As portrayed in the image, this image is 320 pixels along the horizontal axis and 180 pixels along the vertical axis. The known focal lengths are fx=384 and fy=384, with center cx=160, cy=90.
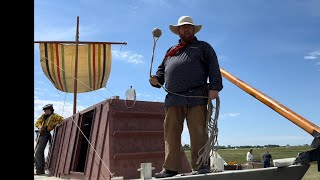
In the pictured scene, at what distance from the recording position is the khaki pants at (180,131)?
13.8 ft

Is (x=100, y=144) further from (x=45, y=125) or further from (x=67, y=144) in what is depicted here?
(x=45, y=125)

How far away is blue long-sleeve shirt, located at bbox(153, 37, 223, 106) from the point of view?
4.23 meters

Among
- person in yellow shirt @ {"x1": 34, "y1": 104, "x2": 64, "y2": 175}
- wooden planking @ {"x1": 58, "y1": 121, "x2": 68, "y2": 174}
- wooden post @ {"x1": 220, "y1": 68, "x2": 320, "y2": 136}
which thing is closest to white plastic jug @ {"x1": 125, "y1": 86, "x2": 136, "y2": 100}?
wooden post @ {"x1": 220, "y1": 68, "x2": 320, "y2": 136}

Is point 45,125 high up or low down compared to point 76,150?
up

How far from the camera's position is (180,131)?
433 centimetres

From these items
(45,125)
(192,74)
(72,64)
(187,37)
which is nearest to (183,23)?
(187,37)

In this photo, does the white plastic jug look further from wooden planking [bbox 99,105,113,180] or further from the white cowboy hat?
the white cowboy hat

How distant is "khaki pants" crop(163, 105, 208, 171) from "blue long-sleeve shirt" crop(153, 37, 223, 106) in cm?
A: 9

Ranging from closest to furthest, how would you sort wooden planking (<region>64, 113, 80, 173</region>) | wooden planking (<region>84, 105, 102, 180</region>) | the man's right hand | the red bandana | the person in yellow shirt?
1. the red bandana
2. the man's right hand
3. wooden planking (<region>84, 105, 102, 180</region>)
4. wooden planking (<region>64, 113, 80, 173</region>)
5. the person in yellow shirt

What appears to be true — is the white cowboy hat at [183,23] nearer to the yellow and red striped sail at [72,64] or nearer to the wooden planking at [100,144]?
the wooden planking at [100,144]

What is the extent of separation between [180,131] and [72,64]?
24.4 meters

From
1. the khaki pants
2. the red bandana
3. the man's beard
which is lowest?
the khaki pants

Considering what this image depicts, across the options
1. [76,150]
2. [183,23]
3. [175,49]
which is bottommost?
[76,150]
